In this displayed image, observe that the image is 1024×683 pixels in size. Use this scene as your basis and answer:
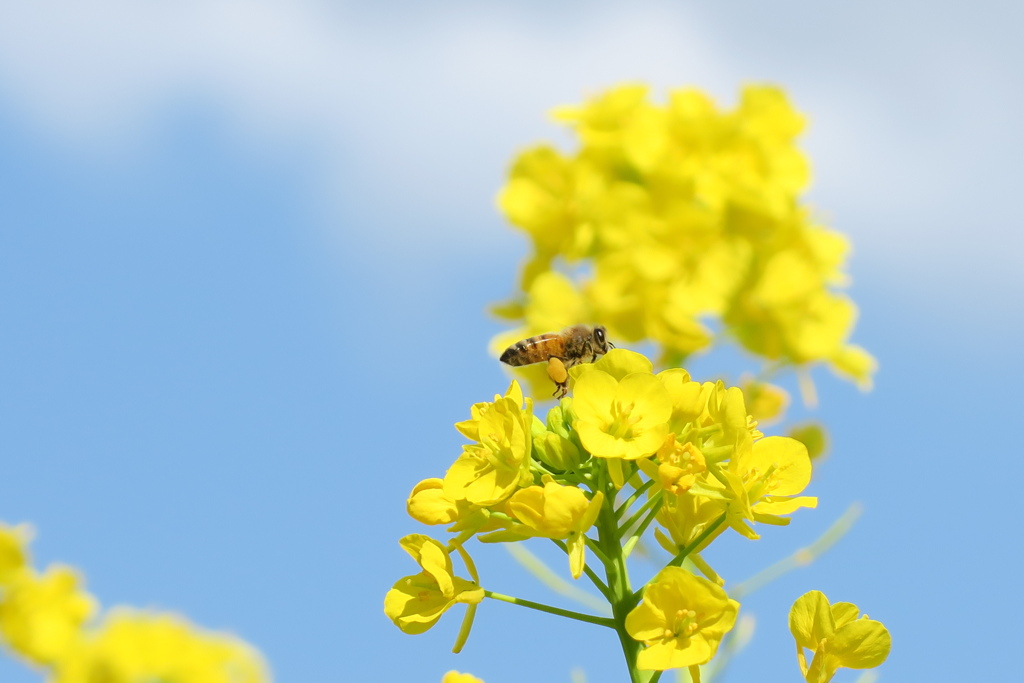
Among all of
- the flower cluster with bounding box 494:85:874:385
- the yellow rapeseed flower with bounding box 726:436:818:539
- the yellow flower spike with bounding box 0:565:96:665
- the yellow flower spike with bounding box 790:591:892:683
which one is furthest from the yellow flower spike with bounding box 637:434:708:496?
the yellow flower spike with bounding box 0:565:96:665

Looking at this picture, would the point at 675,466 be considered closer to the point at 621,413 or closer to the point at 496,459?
the point at 621,413

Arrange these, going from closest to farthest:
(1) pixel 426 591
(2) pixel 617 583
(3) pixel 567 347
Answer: (2) pixel 617 583 → (1) pixel 426 591 → (3) pixel 567 347

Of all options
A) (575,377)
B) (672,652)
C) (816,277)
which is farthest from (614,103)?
(672,652)

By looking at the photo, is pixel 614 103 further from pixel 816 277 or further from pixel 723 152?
pixel 816 277

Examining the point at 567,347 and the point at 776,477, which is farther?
the point at 567,347

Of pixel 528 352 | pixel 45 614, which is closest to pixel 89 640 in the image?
pixel 45 614

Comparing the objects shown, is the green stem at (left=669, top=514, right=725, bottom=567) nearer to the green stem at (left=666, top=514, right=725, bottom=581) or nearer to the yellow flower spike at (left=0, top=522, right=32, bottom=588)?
the green stem at (left=666, top=514, right=725, bottom=581)
